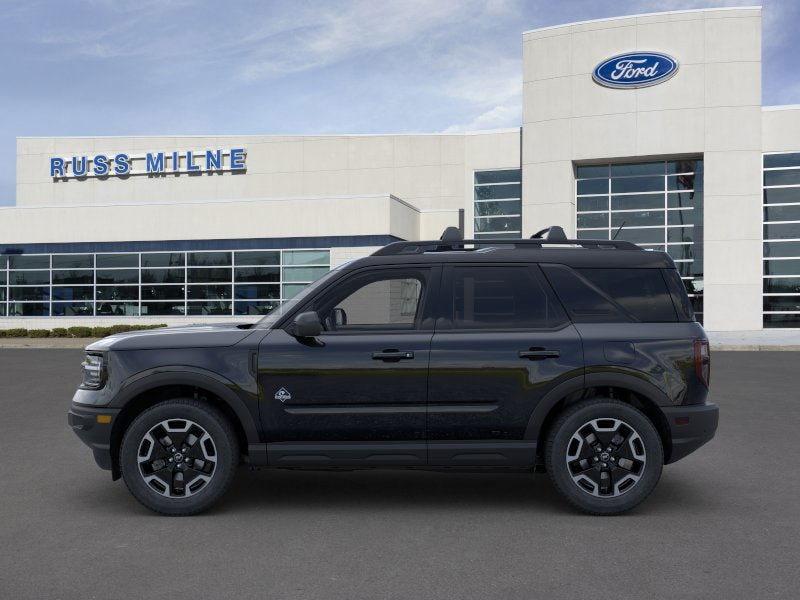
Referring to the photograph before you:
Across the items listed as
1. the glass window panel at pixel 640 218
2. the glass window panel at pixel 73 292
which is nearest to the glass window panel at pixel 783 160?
the glass window panel at pixel 640 218

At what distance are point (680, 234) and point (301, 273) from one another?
16.6 m

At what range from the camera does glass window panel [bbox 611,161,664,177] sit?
3638 cm

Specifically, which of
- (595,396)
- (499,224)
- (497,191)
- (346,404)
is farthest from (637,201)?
(346,404)

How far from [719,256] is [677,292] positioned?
A: 30.9 m

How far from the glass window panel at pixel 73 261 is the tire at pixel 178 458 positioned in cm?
3517

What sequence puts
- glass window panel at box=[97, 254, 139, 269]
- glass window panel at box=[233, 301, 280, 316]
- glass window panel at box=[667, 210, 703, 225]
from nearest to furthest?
glass window panel at box=[667, 210, 703, 225] → glass window panel at box=[233, 301, 280, 316] → glass window panel at box=[97, 254, 139, 269]

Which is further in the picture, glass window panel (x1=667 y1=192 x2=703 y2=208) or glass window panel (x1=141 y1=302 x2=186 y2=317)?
glass window panel (x1=141 y1=302 x2=186 y2=317)

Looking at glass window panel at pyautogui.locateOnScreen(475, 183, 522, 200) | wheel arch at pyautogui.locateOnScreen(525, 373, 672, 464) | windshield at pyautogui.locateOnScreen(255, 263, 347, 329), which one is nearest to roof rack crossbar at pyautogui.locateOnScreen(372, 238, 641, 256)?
windshield at pyautogui.locateOnScreen(255, 263, 347, 329)

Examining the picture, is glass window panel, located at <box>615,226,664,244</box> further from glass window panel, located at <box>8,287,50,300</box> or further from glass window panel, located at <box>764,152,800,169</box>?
glass window panel, located at <box>8,287,50,300</box>

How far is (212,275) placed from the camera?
37.4 meters

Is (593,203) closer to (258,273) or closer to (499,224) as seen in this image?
(499,224)

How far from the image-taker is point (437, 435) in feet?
18.9

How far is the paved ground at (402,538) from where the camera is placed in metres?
4.33

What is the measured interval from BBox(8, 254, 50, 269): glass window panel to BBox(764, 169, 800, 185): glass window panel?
107 feet
